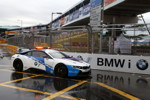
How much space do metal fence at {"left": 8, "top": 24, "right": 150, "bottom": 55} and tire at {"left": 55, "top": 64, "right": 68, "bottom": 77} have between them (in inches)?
167

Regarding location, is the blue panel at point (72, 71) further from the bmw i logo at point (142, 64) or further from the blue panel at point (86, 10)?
the blue panel at point (86, 10)

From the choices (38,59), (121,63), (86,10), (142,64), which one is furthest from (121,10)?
(38,59)

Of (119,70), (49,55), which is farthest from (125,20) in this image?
(49,55)

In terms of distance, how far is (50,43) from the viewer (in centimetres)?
1545

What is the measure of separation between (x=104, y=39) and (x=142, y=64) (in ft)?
9.32

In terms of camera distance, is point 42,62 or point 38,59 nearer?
point 42,62

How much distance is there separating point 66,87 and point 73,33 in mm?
7309

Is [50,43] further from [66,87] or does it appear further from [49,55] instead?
[66,87]

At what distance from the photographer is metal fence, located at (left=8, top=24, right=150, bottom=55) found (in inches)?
413

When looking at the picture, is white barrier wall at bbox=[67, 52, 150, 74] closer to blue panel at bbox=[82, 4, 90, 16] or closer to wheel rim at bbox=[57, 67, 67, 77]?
wheel rim at bbox=[57, 67, 67, 77]

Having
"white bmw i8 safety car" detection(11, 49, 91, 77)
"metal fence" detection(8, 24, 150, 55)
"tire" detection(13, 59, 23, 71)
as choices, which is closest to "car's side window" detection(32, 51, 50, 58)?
"white bmw i8 safety car" detection(11, 49, 91, 77)

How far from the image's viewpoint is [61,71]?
27.5ft

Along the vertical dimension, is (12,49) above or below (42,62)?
above

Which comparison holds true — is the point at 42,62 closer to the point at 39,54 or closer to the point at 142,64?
the point at 39,54
